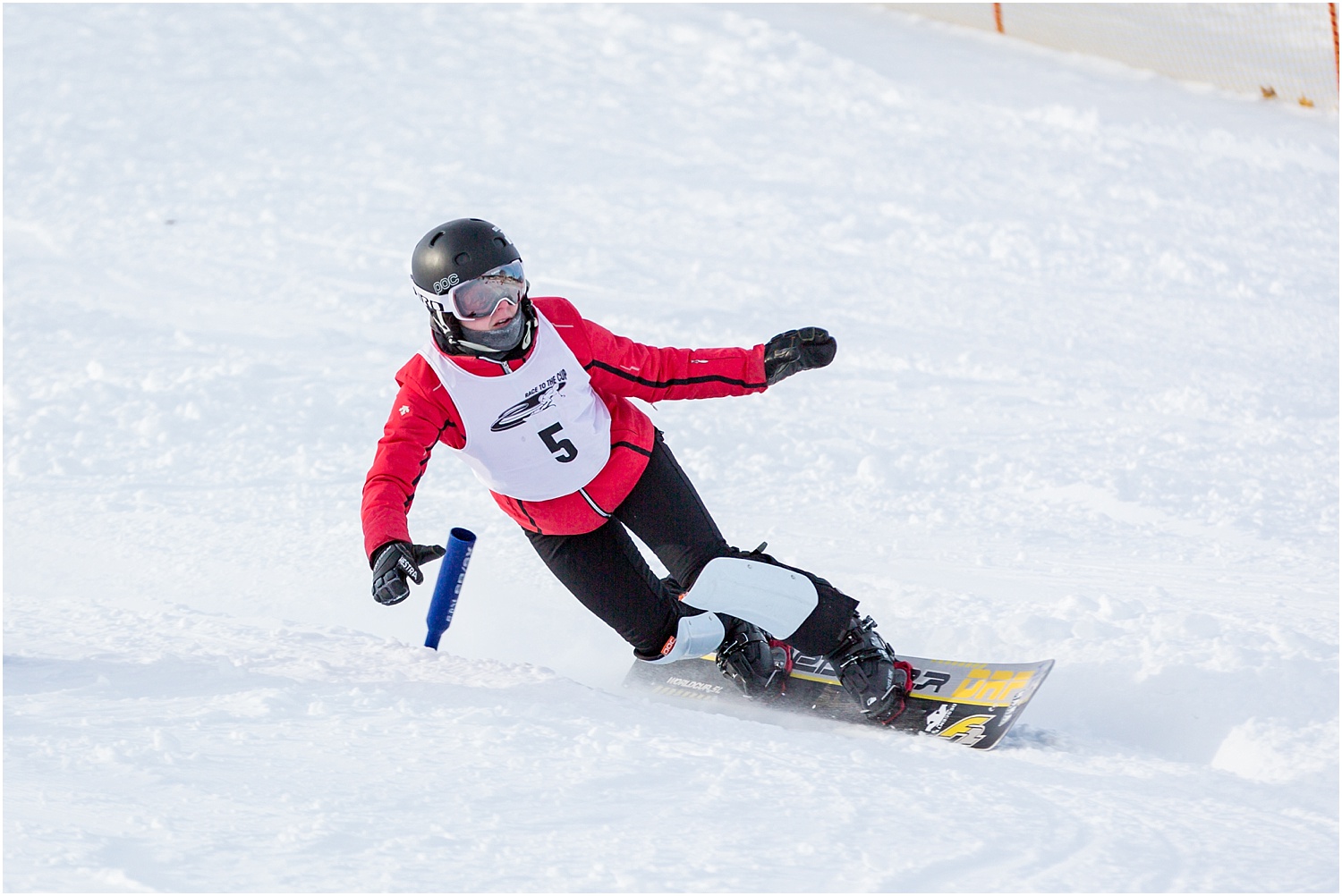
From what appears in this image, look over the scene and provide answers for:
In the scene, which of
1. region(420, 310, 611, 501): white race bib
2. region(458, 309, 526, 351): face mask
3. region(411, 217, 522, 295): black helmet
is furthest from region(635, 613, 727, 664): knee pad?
region(411, 217, 522, 295): black helmet

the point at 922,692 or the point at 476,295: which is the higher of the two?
the point at 476,295

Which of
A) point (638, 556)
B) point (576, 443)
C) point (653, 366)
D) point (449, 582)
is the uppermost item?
point (653, 366)

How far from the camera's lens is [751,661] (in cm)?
434

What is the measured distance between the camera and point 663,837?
110 inches

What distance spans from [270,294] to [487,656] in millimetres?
3836

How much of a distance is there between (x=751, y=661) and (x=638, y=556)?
574mm

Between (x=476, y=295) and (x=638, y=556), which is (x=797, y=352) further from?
(x=476, y=295)

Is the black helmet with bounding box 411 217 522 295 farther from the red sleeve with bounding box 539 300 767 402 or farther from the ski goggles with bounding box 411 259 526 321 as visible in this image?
the red sleeve with bounding box 539 300 767 402

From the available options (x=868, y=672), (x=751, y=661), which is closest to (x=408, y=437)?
(x=751, y=661)

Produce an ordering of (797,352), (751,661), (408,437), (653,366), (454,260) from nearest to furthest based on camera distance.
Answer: (454,260) < (408,437) < (797,352) < (653,366) < (751,661)

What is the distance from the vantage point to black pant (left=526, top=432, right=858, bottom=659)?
3.97 m

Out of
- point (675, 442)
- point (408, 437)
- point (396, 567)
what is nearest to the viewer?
point (396, 567)

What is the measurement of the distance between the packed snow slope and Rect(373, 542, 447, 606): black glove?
34 centimetres

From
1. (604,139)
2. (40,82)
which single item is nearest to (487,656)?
(604,139)
